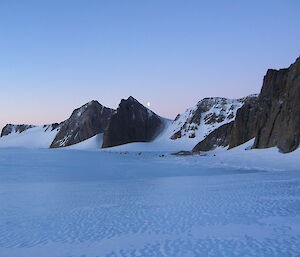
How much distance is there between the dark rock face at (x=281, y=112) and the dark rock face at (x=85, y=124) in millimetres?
95794

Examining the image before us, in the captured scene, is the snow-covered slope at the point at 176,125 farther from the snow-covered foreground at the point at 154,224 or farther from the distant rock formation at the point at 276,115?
the snow-covered foreground at the point at 154,224

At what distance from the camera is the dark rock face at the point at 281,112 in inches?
1308

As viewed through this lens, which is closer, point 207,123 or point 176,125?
point 207,123

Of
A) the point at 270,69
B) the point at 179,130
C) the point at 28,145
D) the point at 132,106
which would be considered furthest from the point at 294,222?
the point at 28,145

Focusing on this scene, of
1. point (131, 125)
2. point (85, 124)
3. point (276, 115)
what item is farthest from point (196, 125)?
point (276, 115)

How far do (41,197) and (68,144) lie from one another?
129 meters

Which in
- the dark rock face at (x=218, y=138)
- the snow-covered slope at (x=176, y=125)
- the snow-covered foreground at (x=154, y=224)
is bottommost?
the snow-covered foreground at (x=154, y=224)

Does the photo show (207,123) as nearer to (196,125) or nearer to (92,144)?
(196,125)

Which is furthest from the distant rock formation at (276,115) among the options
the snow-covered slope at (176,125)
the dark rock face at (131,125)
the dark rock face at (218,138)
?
the dark rock face at (131,125)

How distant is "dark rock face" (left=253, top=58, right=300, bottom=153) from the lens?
1308 inches

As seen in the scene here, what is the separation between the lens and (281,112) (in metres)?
38.2

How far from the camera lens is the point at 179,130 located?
348ft

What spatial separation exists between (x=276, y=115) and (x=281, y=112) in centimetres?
109

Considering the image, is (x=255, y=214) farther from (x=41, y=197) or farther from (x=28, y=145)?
(x=28, y=145)
